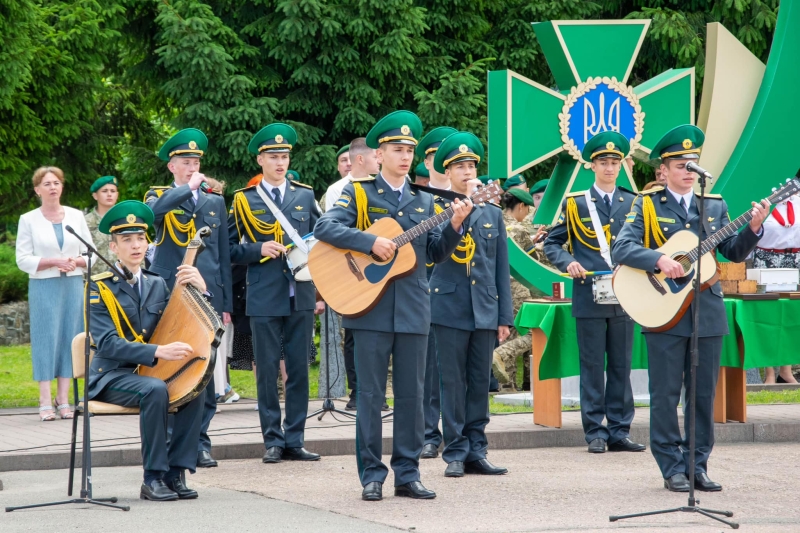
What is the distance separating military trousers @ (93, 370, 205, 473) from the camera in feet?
22.6

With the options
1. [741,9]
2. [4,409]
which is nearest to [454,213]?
[4,409]

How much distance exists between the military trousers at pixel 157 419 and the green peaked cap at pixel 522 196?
5753 millimetres

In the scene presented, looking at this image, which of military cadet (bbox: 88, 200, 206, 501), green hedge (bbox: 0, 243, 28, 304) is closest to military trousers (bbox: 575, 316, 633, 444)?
military cadet (bbox: 88, 200, 206, 501)

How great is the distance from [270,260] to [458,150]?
1.76m

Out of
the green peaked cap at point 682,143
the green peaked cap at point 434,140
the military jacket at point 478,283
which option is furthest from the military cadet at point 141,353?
the green peaked cap at point 682,143

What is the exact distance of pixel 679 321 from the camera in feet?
24.3

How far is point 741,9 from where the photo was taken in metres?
16.8

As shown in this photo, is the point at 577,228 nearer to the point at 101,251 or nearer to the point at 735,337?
the point at 735,337

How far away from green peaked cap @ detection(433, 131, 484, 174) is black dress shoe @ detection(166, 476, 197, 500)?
271 cm

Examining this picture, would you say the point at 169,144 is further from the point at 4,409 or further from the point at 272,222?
the point at 4,409

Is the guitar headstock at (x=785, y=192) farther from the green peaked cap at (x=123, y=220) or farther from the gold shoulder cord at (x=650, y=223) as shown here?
the green peaked cap at (x=123, y=220)

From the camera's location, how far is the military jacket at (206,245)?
877 centimetres

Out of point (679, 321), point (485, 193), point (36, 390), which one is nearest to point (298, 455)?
point (485, 193)

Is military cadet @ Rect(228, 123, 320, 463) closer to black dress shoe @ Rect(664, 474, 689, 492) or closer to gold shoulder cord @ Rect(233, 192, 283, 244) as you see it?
gold shoulder cord @ Rect(233, 192, 283, 244)
